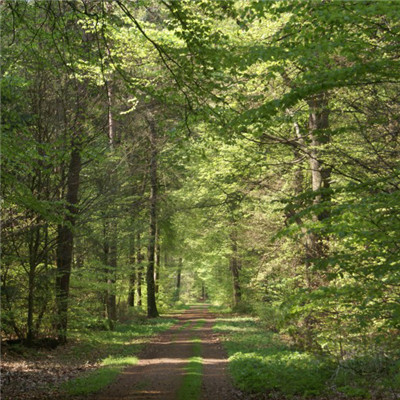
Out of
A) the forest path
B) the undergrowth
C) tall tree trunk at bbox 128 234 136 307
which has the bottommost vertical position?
the forest path

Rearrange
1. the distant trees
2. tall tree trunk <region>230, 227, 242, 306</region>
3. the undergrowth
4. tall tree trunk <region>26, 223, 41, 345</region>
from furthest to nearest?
tall tree trunk <region>230, 227, 242, 306</region>
tall tree trunk <region>26, 223, 41, 345</region>
the undergrowth
the distant trees

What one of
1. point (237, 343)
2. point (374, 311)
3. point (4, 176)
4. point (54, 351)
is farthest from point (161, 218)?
point (374, 311)

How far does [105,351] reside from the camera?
44.5ft

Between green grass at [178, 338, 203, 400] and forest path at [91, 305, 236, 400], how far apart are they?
0.16 ft

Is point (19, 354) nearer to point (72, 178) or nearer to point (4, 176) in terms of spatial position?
point (72, 178)

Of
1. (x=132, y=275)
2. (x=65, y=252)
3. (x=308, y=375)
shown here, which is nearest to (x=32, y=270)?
(x=65, y=252)

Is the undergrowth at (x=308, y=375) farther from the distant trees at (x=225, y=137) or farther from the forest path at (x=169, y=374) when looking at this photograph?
the distant trees at (x=225, y=137)

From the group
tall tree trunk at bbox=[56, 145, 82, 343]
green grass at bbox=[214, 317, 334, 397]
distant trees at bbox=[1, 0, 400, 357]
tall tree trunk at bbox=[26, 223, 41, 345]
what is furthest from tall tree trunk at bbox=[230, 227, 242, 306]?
tall tree trunk at bbox=[26, 223, 41, 345]

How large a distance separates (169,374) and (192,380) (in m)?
0.95

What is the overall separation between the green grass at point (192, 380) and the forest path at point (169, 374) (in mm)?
48

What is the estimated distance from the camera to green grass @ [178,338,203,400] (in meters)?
8.46

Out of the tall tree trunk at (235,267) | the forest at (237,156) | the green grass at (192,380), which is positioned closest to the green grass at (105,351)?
the forest at (237,156)

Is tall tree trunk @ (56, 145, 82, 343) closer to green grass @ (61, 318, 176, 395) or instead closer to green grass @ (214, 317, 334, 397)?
green grass @ (61, 318, 176, 395)

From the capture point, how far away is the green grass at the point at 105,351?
29.0 ft
